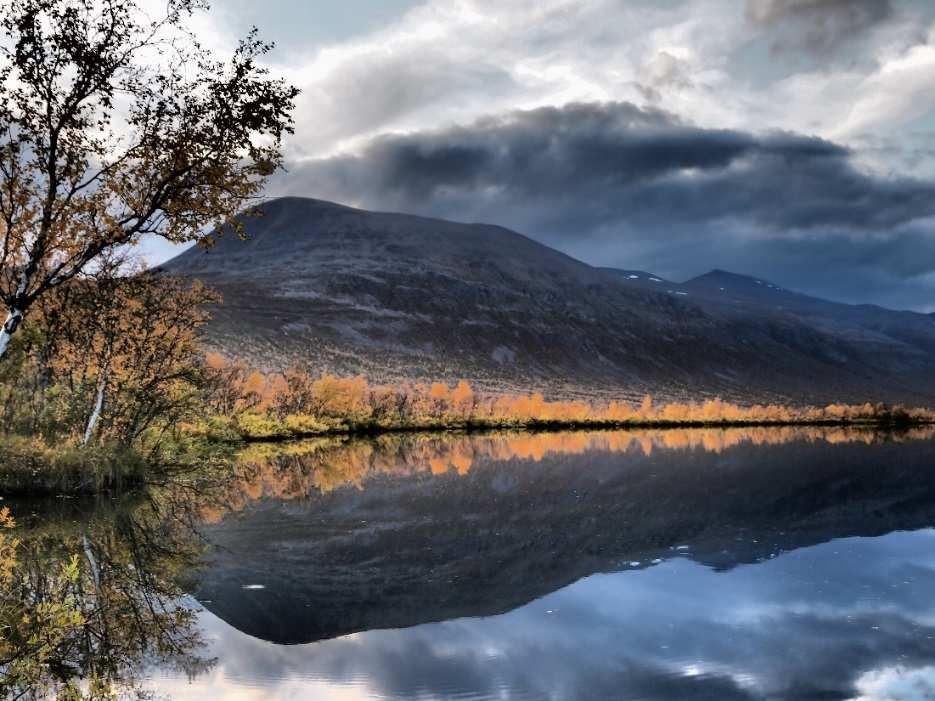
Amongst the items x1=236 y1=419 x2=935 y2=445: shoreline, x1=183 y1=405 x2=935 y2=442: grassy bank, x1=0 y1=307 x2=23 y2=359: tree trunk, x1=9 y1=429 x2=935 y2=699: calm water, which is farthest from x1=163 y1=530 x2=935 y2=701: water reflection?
x1=236 y1=419 x2=935 y2=445: shoreline

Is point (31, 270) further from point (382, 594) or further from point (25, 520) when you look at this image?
point (25, 520)

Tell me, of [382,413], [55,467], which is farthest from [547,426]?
[55,467]

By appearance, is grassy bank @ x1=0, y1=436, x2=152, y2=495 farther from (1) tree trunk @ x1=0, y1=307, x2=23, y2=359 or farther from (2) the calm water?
(1) tree trunk @ x1=0, y1=307, x2=23, y2=359

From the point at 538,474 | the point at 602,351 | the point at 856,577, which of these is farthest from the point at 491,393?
the point at 856,577

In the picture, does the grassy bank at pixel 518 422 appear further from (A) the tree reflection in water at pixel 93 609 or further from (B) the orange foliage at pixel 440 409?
(A) the tree reflection in water at pixel 93 609

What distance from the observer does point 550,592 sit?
12.6 meters

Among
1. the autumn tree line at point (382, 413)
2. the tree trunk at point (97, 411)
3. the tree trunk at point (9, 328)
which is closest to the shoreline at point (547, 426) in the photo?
the autumn tree line at point (382, 413)

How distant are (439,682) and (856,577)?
28.3 ft

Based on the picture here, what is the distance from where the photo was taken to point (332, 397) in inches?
2640

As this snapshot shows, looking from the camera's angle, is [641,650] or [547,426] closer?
[641,650]

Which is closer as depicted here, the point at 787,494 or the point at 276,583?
the point at 276,583

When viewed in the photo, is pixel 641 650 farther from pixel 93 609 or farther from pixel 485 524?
pixel 485 524

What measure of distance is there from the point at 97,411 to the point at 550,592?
1658 centimetres

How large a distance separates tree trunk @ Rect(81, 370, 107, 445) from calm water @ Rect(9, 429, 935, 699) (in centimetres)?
277
